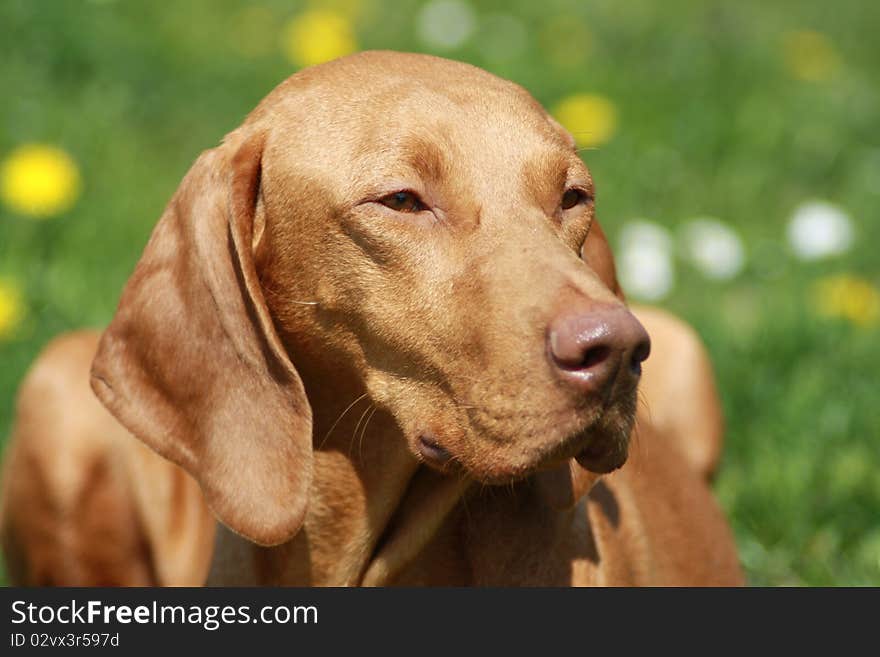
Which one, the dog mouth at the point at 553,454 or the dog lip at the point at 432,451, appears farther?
the dog lip at the point at 432,451

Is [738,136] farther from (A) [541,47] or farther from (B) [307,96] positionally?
(B) [307,96]

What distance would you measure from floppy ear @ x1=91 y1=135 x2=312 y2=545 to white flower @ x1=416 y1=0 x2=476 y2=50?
4.38m

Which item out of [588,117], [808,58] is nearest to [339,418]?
[588,117]

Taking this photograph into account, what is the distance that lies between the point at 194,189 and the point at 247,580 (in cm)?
96

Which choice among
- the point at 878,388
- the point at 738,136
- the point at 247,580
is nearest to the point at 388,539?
the point at 247,580

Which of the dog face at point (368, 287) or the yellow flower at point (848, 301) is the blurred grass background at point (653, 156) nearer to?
the yellow flower at point (848, 301)

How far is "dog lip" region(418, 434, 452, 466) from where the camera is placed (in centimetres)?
292

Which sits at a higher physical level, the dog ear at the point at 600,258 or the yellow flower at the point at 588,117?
the dog ear at the point at 600,258

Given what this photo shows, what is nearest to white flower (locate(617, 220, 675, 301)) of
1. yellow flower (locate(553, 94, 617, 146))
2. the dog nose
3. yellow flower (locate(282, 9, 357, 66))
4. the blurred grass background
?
the blurred grass background

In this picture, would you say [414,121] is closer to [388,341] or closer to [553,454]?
[388,341]

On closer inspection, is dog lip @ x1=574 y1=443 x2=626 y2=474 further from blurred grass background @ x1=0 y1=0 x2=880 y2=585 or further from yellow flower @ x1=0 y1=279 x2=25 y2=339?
yellow flower @ x1=0 y1=279 x2=25 y2=339

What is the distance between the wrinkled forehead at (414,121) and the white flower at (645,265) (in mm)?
2688

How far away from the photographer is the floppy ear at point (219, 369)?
305 centimetres

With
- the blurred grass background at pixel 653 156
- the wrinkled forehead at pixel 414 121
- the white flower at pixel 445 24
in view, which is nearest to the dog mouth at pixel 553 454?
the wrinkled forehead at pixel 414 121
